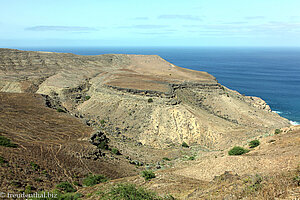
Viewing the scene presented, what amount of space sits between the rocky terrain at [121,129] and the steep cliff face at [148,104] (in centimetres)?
16

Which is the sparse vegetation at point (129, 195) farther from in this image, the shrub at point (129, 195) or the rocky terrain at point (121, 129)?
the rocky terrain at point (121, 129)

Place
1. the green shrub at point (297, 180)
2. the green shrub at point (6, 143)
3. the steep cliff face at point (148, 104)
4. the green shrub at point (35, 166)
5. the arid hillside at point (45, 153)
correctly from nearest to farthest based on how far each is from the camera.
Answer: the green shrub at point (297, 180)
the arid hillside at point (45, 153)
the green shrub at point (35, 166)
the green shrub at point (6, 143)
the steep cliff face at point (148, 104)

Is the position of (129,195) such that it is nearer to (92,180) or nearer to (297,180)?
(92,180)

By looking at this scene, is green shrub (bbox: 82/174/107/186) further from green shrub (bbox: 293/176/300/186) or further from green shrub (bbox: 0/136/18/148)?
green shrub (bbox: 293/176/300/186)

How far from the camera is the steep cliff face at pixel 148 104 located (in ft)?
108

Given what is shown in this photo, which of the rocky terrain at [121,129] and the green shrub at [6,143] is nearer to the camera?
the rocky terrain at [121,129]

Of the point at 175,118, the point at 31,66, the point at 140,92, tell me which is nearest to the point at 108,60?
the point at 31,66

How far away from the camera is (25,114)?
90.3ft

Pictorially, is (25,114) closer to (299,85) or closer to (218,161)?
(218,161)

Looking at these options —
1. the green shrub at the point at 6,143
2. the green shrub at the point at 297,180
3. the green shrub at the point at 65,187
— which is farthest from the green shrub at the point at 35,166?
the green shrub at the point at 297,180

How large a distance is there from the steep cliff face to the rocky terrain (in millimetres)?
163

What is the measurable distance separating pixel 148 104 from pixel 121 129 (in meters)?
7.18

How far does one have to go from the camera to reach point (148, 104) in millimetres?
39625

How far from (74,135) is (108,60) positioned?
64385 millimetres
